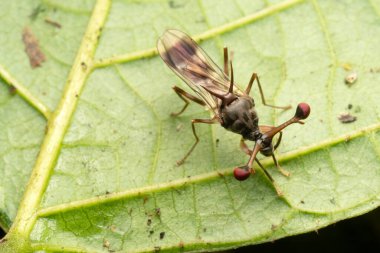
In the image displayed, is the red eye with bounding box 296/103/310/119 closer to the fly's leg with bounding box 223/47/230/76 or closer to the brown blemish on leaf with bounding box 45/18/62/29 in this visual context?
the fly's leg with bounding box 223/47/230/76

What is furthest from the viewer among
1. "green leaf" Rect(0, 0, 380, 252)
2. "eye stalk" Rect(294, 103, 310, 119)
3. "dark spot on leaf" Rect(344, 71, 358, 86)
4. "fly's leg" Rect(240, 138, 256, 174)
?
"dark spot on leaf" Rect(344, 71, 358, 86)

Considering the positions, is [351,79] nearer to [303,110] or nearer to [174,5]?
[303,110]

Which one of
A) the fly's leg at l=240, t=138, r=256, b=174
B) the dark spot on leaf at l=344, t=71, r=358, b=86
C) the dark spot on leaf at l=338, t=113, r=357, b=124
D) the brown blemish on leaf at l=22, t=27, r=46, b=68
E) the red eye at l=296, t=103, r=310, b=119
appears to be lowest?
the fly's leg at l=240, t=138, r=256, b=174

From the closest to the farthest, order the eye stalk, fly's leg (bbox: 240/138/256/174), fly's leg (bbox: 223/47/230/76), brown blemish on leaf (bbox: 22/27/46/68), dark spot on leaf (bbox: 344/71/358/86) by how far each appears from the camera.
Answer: the eye stalk < fly's leg (bbox: 240/138/256/174) < dark spot on leaf (bbox: 344/71/358/86) < fly's leg (bbox: 223/47/230/76) < brown blemish on leaf (bbox: 22/27/46/68)

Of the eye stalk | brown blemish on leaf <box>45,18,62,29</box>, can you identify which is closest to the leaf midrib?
brown blemish on leaf <box>45,18,62,29</box>

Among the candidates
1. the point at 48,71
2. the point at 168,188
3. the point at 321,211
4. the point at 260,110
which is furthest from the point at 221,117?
the point at 48,71
